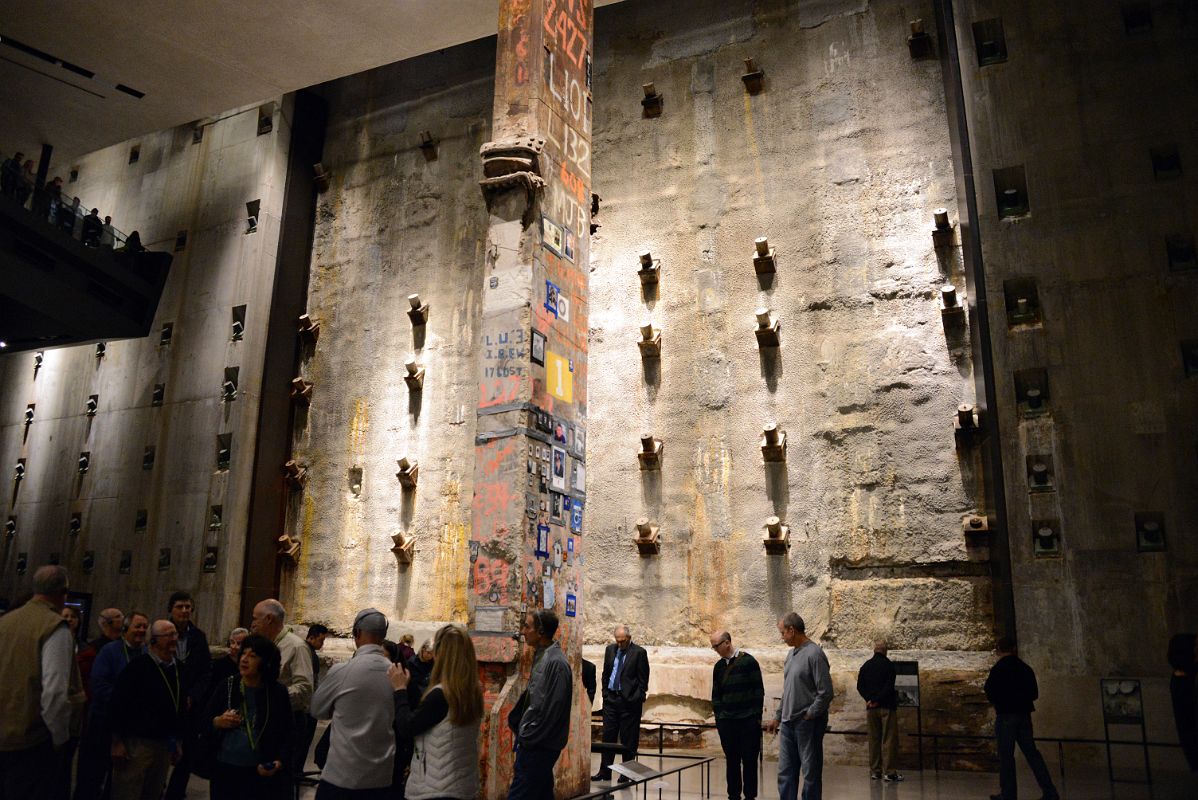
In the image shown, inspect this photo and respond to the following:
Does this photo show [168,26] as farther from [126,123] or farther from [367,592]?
[367,592]

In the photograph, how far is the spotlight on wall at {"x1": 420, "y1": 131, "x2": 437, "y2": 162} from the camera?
17.4m

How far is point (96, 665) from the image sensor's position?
634 centimetres

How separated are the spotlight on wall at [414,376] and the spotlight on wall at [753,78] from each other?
7.10m

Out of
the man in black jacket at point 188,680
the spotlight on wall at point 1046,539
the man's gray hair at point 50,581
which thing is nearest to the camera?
the man's gray hair at point 50,581

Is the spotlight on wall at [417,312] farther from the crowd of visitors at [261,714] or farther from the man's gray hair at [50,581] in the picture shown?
the man's gray hair at [50,581]

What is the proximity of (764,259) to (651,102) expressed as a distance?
11.7 feet

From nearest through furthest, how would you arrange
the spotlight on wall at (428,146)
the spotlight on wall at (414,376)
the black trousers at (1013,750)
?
the black trousers at (1013,750)
the spotlight on wall at (414,376)
the spotlight on wall at (428,146)

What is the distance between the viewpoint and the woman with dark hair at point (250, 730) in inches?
189

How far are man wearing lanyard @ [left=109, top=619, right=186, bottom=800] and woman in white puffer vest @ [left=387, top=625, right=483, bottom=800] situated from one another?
5.90 feet

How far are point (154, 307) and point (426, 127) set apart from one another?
6563mm

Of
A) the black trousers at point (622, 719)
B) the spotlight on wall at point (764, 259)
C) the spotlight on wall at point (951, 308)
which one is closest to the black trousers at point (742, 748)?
the black trousers at point (622, 719)

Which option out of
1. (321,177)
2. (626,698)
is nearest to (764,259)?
(626,698)

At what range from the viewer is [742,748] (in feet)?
26.9

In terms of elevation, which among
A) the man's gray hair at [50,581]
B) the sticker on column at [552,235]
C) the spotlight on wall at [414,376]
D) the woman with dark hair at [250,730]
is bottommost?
the woman with dark hair at [250,730]
